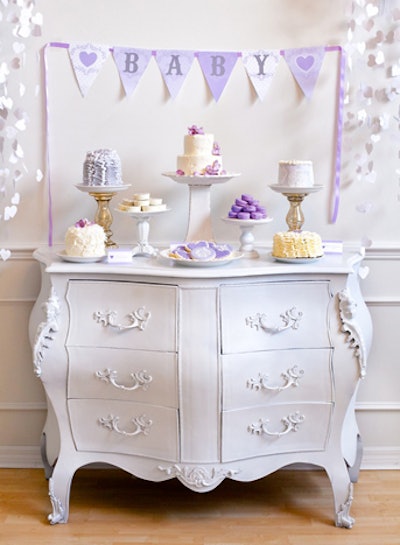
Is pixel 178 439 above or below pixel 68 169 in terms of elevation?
below

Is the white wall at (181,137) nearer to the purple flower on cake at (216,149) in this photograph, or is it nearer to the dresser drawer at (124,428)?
the purple flower on cake at (216,149)

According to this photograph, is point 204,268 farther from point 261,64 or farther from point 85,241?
point 261,64

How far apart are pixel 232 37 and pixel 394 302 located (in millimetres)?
1109

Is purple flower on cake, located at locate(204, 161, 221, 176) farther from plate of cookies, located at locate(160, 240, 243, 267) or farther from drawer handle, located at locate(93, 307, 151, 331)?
drawer handle, located at locate(93, 307, 151, 331)

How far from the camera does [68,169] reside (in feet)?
8.81

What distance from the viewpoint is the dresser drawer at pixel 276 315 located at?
7.46 feet

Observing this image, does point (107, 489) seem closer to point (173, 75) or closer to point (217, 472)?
point (217, 472)

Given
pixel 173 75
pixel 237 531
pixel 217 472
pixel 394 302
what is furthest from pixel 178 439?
pixel 173 75

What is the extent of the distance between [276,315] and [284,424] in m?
0.35

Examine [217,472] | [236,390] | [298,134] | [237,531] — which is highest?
[298,134]

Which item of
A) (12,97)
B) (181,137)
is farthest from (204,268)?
(12,97)

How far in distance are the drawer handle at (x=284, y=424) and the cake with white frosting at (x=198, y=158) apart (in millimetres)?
799

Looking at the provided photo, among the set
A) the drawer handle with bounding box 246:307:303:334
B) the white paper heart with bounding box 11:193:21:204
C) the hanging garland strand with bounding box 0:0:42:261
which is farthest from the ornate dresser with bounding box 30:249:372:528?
the hanging garland strand with bounding box 0:0:42:261

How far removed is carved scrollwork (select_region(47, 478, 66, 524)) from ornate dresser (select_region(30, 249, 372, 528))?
0.56 feet
